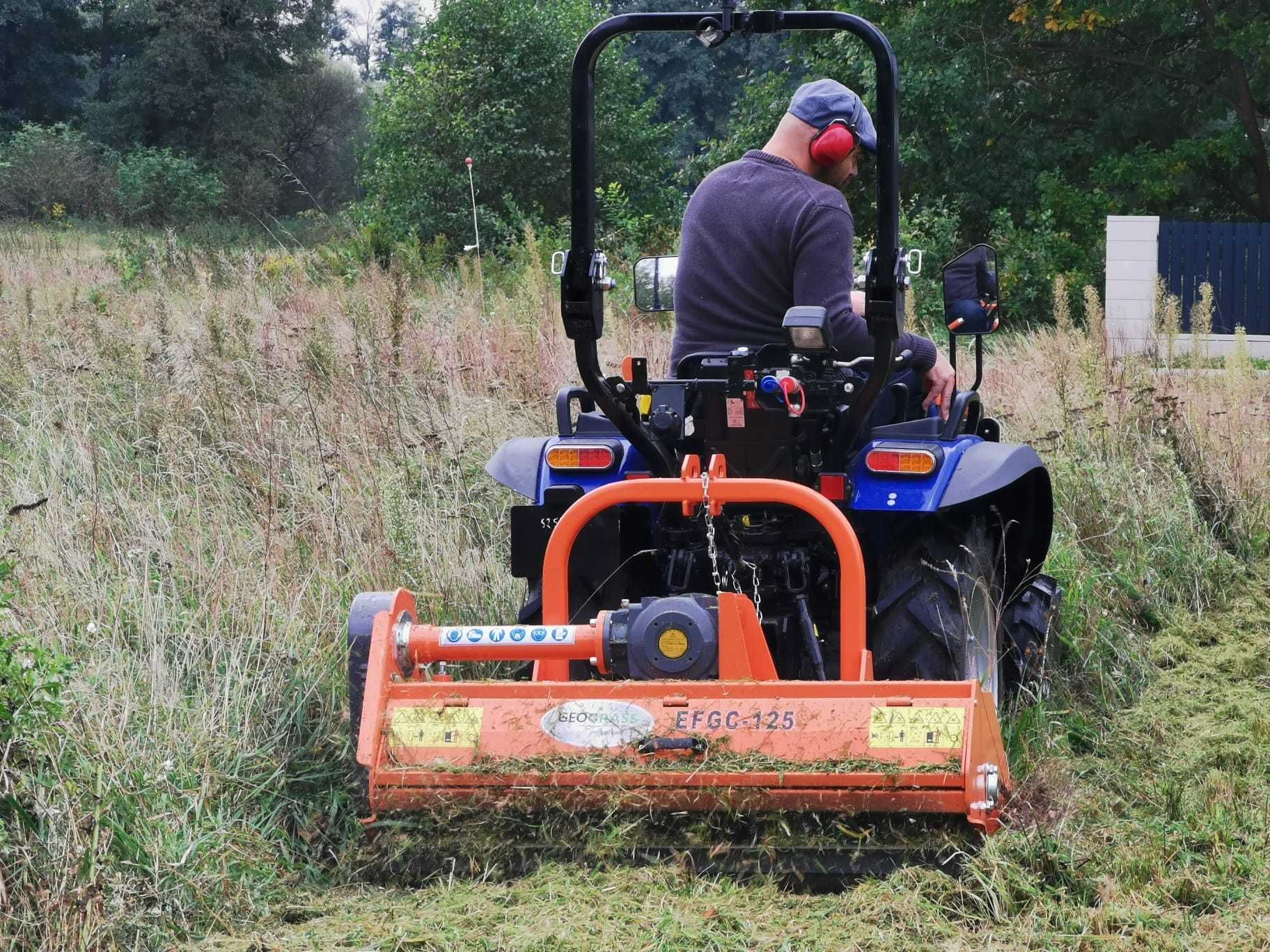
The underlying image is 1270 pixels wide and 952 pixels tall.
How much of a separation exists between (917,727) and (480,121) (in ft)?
64.3

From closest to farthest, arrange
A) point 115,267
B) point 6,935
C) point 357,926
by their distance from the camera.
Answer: point 6,935, point 357,926, point 115,267

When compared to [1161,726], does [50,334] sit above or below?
above

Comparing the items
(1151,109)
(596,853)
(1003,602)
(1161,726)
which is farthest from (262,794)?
(1151,109)

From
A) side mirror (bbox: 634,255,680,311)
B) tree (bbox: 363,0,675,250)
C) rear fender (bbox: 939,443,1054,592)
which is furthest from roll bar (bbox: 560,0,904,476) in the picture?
tree (bbox: 363,0,675,250)

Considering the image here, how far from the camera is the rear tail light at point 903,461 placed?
3951 mm

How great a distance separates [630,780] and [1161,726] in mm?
2057

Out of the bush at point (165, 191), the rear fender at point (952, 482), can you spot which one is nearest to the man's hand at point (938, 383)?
the rear fender at point (952, 482)

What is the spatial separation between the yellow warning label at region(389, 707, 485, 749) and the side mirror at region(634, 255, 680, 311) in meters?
1.58

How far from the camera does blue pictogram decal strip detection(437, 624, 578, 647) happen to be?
138 inches

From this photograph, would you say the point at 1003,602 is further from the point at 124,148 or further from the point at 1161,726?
the point at 124,148

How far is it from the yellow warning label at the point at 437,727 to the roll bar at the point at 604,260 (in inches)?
35.5

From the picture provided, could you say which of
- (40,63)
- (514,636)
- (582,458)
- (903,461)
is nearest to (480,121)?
(582,458)

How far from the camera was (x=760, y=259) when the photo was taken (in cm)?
419

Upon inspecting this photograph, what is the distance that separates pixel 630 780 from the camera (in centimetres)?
335
